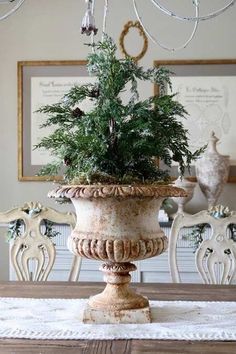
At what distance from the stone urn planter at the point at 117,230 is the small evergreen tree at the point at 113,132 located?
0.18 ft

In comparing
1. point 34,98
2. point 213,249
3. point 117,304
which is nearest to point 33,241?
point 213,249

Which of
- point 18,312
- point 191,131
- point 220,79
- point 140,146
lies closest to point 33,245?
point 18,312

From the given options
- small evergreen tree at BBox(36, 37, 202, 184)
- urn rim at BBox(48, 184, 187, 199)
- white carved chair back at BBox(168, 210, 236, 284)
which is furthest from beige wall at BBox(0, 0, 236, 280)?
urn rim at BBox(48, 184, 187, 199)

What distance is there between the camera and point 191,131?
3.06m

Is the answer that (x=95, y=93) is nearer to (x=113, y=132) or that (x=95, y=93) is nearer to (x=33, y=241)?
(x=113, y=132)

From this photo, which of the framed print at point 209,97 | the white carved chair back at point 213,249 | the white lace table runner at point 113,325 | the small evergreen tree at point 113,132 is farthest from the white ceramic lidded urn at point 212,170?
the small evergreen tree at point 113,132

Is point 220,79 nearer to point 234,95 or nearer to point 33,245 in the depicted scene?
point 234,95

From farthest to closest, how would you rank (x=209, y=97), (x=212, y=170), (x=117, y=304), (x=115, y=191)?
(x=209, y=97), (x=212, y=170), (x=117, y=304), (x=115, y=191)

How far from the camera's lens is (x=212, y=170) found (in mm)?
2852

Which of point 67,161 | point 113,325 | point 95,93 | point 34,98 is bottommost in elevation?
point 113,325

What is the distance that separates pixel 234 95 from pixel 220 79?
13cm

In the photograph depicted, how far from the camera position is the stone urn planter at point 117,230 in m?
1.18

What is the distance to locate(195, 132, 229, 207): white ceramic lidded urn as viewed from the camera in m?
2.85

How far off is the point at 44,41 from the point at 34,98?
37 cm
